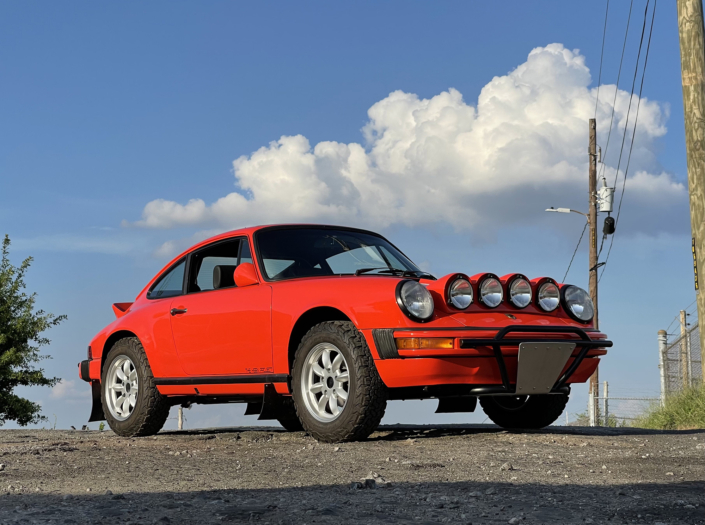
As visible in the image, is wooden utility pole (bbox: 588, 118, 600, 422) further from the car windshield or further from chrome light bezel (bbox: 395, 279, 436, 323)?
chrome light bezel (bbox: 395, 279, 436, 323)

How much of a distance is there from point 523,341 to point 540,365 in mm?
287

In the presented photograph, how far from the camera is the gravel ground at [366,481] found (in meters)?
3.50

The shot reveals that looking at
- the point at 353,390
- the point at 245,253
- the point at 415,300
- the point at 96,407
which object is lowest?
the point at 96,407

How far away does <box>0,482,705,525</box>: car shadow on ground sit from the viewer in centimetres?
341

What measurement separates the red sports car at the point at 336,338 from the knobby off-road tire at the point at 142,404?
0.01 meters

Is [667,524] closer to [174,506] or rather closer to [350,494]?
[350,494]

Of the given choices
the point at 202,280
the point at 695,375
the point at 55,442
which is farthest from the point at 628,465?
the point at 695,375

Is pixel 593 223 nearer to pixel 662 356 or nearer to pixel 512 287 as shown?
pixel 662 356

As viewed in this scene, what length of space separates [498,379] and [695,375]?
12.6 metres

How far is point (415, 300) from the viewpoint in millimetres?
5824

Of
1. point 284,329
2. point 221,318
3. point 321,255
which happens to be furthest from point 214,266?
point 284,329

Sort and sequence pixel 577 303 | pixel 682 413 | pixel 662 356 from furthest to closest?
pixel 662 356 < pixel 682 413 < pixel 577 303

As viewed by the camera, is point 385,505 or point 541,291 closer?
point 385,505

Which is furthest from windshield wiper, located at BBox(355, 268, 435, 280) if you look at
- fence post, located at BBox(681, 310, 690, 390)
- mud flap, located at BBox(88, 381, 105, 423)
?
fence post, located at BBox(681, 310, 690, 390)
